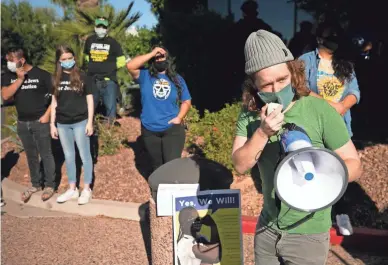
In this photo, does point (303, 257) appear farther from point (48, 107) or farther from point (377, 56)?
point (377, 56)

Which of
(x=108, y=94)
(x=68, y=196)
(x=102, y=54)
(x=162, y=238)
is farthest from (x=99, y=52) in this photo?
(x=162, y=238)

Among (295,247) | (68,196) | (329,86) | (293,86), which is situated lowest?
(68,196)

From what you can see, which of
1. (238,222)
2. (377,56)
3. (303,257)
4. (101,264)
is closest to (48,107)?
(101,264)

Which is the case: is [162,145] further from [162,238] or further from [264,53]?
[264,53]

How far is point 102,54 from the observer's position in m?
8.26

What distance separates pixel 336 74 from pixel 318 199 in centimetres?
229

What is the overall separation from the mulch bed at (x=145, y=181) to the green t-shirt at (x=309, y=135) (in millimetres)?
2573

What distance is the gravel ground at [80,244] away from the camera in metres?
A: 4.58

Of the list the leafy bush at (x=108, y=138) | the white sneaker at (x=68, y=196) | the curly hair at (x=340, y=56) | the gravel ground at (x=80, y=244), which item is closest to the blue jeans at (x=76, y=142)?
the white sneaker at (x=68, y=196)

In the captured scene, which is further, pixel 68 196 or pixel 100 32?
pixel 100 32

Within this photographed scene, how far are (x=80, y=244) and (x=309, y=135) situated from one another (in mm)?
3503

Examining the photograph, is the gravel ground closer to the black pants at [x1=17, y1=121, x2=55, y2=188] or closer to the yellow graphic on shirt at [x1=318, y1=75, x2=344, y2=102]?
the black pants at [x1=17, y1=121, x2=55, y2=188]

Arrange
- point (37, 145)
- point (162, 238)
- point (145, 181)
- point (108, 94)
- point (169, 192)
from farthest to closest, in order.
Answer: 1. point (108, 94)
2. point (145, 181)
3. point (37, 145)
4. point (162, 238)
5. point (169, 192)

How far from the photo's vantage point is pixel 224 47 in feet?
28.2
